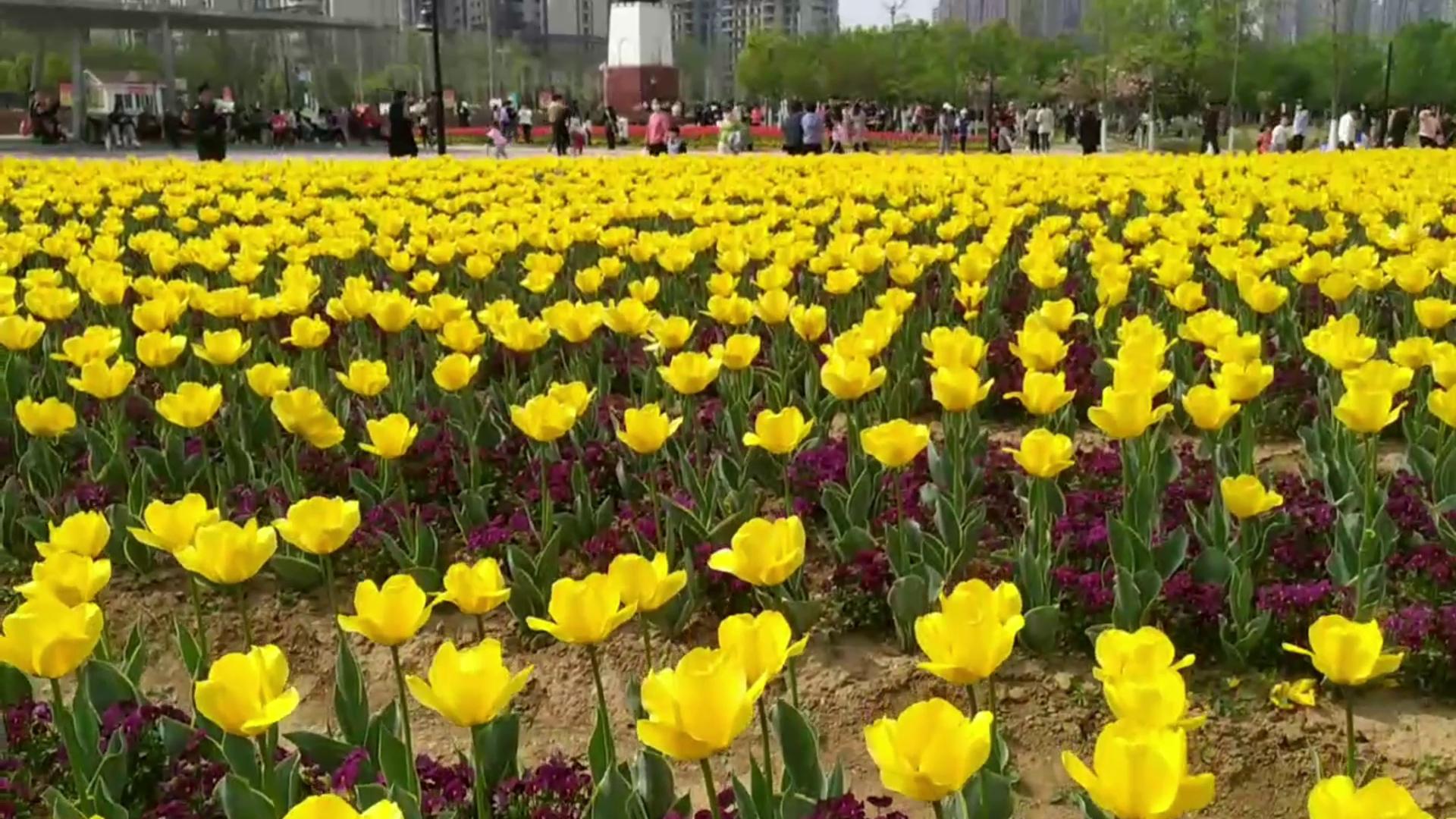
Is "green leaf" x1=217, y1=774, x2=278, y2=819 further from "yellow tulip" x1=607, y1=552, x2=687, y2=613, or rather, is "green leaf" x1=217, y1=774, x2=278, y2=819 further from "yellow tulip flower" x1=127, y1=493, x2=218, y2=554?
"yellow tulip" x1=607, y1=552, x2=687, y2=613

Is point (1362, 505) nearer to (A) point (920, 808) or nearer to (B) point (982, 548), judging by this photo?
(B) point (982, 548)

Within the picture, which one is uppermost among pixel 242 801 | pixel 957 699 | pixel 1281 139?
pixel 1281 139

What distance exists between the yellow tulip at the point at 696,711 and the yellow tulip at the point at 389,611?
0.59 m

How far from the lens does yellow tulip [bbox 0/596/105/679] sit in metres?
2.26

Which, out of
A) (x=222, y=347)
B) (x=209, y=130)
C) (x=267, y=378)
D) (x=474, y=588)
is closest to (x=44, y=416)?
(x=267, y=378)

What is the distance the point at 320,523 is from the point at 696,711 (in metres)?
1.25

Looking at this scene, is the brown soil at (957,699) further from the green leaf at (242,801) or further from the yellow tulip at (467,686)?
the yellow tulip at (467,686)

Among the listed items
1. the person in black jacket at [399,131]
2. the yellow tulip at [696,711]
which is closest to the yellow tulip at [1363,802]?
the yellow tulip at [696,711]

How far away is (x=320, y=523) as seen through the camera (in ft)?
9.54

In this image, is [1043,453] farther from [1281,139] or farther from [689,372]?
[1281,139]

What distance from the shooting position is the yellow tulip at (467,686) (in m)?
2.14

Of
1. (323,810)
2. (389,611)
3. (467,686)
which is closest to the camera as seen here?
(323,810)

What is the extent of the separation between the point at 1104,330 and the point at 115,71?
160 feet

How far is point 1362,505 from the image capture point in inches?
164
